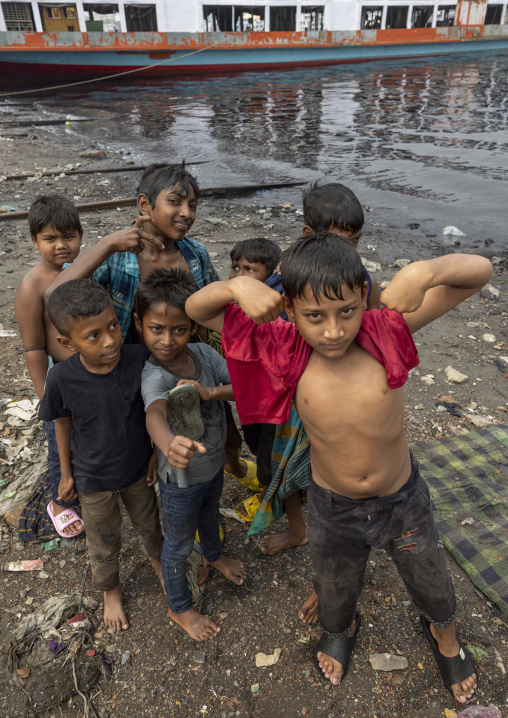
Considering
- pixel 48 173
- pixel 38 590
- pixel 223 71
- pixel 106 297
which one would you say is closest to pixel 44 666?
pixel 38 590

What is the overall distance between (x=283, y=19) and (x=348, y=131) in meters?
17.9

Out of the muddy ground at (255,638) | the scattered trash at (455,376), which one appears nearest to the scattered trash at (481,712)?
the muddy ground at (255,638)

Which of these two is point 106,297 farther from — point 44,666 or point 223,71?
point 223,71

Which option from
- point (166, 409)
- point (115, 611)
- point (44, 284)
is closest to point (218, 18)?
point (44, 284)

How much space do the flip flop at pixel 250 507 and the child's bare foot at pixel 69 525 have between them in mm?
862

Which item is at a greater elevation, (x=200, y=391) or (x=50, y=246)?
(x=50, y=246)

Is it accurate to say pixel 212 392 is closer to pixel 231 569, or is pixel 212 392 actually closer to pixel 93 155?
pixel 231 569

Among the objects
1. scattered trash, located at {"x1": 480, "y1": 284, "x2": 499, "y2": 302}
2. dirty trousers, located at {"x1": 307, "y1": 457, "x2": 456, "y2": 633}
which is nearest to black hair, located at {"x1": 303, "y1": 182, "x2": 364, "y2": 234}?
dirty trousers, located at {"x1": 307, "y1": 457, "x2": 456, "y2": 633}

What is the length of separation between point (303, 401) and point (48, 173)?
962 centimetres

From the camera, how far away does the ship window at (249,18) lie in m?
25.4

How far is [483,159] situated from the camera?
10414 millimetres

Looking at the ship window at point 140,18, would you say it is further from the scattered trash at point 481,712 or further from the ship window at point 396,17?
the scattered trash at point 481,712

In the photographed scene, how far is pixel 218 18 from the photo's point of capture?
2547cm

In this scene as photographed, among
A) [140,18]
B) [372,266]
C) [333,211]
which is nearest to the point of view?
[333,211]
